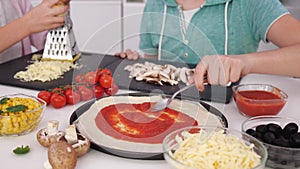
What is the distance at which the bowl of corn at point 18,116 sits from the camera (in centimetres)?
84

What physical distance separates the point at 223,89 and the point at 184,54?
47cm

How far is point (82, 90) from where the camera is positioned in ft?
3.63

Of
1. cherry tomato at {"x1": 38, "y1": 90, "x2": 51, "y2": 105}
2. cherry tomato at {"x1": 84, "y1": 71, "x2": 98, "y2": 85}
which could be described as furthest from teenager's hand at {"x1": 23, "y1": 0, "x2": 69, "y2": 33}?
cherry tomato at {"x1": 38, "y1": 90, "x2": 51, "y2": 105}

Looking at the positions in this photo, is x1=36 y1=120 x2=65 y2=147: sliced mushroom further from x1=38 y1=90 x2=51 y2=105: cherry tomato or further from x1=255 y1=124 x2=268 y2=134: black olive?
x1=255 y1=124 x2=268 y2=134: black olive

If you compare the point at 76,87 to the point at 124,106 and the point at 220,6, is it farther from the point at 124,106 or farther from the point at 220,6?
the point at 220,6

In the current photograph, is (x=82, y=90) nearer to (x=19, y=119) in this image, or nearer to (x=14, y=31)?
(x=19, y=119)

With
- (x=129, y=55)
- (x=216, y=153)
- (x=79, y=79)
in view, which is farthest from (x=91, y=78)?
(x=216, y=153)

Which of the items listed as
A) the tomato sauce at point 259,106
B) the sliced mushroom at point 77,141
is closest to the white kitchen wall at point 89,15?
the tomato sauce at point 259,106

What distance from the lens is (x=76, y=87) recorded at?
3.67ft

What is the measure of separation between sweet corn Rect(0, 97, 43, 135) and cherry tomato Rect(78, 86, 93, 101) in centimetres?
20

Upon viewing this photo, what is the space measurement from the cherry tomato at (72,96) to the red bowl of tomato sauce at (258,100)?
1.57 feet

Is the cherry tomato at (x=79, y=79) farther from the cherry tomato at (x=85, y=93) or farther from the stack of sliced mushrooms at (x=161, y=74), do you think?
the stack of sliced mushrooms at (x=161, y=74)

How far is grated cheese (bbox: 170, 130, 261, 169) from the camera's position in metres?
0.64

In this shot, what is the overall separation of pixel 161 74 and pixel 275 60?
39 cm
